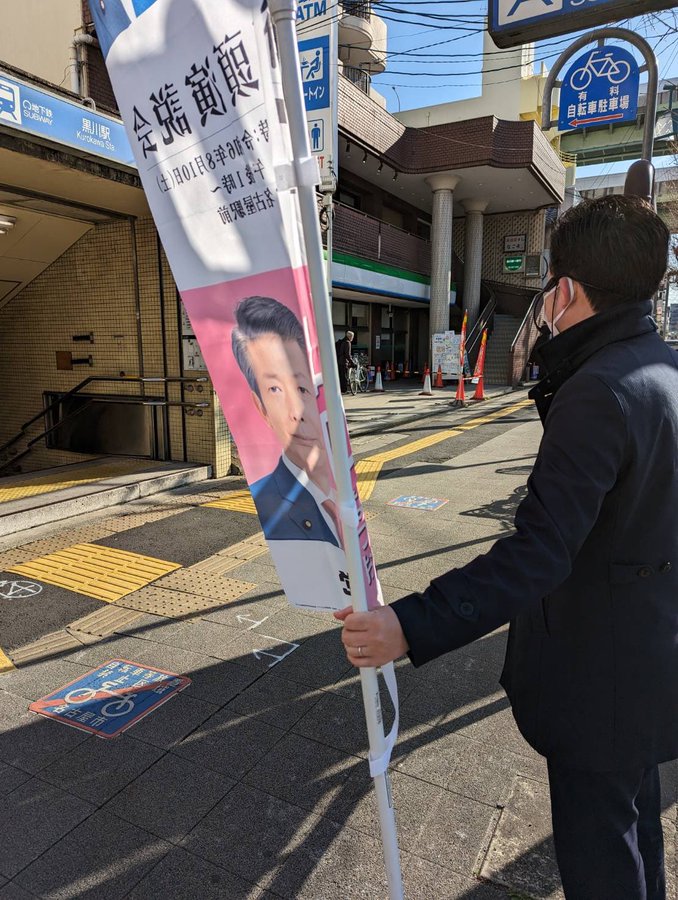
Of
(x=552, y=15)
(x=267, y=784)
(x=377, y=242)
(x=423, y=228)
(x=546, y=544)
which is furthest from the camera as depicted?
(x=423, y=228)

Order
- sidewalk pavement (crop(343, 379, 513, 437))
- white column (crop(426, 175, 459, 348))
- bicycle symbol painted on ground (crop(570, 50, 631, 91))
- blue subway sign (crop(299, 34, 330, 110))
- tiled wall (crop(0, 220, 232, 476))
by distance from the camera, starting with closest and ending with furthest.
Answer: bicycle symbol painted on ground (crop(570, 50, 631, 91)) < blue subway sign (crop(299, 34, 330, 110)) < tiled wall (crop(0, 220, 232, 476)) < sidewalk pavement (crop(343, 379, 513, 437)) < white column (crop(426, 175, 459, 348))

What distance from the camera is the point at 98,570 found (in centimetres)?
472

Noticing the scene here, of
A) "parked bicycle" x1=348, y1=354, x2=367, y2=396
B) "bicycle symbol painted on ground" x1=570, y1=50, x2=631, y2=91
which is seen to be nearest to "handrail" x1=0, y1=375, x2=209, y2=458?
"bicycle symbol painted on ground" x1=570, y1=50, x2=631, y2=91

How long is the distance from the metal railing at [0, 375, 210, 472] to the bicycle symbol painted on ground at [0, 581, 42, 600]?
3.62 metres

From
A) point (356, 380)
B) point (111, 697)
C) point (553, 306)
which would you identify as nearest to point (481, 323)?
point (356, 380)

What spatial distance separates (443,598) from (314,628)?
262 centimetres

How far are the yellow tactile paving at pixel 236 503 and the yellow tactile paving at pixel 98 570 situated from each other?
1.49 meters

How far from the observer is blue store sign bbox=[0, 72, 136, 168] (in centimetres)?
469

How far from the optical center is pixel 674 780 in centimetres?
253

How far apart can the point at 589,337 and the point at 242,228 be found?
2.86 feet

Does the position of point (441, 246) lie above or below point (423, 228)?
below

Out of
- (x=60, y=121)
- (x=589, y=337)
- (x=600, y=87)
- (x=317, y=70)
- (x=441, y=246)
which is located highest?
(x=441, y=246)

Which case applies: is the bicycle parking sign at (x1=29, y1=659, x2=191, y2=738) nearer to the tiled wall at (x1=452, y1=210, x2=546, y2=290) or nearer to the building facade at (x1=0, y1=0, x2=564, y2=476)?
the building facade at (x1=0, y1=0, x2=564, y2=476)

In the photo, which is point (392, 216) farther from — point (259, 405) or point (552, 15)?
point (259, 405)
